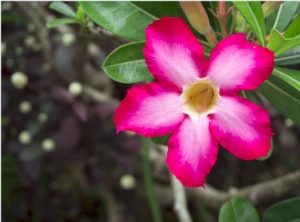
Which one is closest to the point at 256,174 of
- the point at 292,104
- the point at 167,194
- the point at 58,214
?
the point at 167,194

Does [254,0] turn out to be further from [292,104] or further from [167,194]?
[167,194]

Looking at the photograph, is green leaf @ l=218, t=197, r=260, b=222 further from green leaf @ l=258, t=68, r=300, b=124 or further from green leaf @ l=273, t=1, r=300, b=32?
green leaf @ l=273, t=1, r=300, b=32

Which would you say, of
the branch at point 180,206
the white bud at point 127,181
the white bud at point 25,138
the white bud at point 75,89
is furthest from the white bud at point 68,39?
the branch at point 180,206

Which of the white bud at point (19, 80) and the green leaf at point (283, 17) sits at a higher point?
the green leaf at point (283, 17)

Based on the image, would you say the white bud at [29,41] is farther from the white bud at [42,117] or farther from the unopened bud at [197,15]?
the unopened bud at [197,15]

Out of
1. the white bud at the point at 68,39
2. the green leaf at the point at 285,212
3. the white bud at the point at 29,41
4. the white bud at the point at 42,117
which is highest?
the green leaf at the point at 285,212

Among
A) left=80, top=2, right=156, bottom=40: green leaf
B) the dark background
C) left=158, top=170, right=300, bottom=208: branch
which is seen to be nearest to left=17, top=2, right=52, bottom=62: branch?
the dark background
